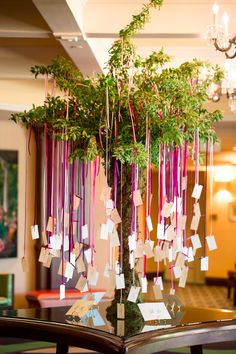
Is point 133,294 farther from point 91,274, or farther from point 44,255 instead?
point 44,255

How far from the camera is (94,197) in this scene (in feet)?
14.4

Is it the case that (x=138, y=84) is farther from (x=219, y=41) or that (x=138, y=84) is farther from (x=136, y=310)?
(x=219, y=41)

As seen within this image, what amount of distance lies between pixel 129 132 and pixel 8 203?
6.37m

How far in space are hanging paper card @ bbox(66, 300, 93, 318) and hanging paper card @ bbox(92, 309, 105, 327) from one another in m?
0.05

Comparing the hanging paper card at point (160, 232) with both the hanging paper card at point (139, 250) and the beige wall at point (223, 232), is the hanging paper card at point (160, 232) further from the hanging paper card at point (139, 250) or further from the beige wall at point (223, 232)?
the beige wall at point (223, 232)

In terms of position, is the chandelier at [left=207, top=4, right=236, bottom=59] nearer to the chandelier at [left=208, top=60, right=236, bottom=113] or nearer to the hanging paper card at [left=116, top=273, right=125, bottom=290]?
the chandelier at [left=208, top=60, right=236, bottom=113]

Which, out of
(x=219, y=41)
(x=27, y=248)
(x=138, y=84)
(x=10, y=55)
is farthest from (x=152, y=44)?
(x=138, y=84)

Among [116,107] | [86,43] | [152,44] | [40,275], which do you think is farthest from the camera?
[40,275]

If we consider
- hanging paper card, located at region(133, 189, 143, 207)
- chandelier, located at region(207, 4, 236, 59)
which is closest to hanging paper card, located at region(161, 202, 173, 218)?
hanging paper card, located at region(133, 189, 143, 207)

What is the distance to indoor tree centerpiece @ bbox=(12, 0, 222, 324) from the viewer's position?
3.64 m

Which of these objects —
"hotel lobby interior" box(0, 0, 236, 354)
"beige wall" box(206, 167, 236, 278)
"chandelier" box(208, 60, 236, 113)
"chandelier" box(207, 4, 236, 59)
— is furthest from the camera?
"beige wall" box(206, 167, 236, 278)

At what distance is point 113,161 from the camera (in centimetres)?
380

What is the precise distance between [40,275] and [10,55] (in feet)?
11.5

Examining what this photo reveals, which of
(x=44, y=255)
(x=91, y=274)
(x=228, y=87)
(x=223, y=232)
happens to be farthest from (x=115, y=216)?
(x=223, y=232)
